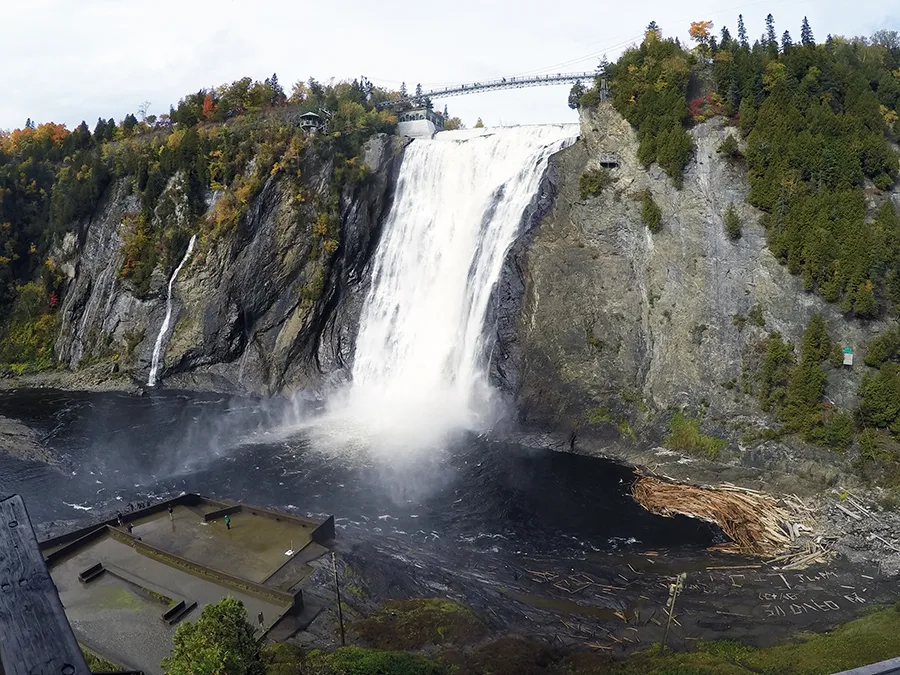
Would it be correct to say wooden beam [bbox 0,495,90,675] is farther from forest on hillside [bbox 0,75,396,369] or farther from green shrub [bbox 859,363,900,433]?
forest on hillside [bbox 0,75,396,369]

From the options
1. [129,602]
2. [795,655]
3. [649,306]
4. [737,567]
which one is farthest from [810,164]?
[129,602]

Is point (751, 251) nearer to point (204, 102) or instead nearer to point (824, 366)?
point (824, 366)

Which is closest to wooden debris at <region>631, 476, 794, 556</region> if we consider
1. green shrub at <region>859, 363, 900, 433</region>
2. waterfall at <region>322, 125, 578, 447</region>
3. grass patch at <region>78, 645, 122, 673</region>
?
green shrub at <region>859, 363, 900, 433</region>

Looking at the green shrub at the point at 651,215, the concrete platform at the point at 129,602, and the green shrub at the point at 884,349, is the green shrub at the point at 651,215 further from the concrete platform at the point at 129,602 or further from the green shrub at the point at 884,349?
the concrete platform at the point at 129,602

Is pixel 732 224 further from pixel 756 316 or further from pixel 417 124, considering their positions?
pixel 417 124

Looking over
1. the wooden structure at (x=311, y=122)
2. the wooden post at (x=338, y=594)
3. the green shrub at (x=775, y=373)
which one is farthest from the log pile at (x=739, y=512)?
the wooden structure at (x=311, y=122)

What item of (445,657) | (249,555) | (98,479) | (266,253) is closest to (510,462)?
(249,555)
